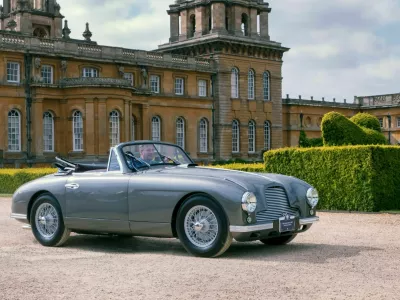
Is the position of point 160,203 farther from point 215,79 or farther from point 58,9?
point 58,9

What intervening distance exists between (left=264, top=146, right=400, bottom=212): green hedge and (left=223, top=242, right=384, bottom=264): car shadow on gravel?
7002mm

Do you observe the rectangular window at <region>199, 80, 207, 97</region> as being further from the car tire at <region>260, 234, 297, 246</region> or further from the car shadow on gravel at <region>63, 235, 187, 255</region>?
the car tire at <region>260, 234, 297, 246</region>

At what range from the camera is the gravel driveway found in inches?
267

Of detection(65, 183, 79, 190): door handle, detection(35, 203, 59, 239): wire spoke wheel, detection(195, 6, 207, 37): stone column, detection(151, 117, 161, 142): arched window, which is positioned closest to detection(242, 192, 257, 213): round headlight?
detection(65, 183, 79, 190): door handle

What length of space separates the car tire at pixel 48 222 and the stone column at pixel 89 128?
3144 centimetres

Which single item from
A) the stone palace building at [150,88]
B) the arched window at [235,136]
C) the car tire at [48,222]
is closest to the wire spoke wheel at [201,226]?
the car tire at [48,222]

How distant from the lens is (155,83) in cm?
4997

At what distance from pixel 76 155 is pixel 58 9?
19.4 meters

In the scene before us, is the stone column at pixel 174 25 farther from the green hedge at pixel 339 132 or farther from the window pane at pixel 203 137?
the green hedge at pixel 339 132

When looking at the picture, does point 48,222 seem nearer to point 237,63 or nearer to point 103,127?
point 103,127

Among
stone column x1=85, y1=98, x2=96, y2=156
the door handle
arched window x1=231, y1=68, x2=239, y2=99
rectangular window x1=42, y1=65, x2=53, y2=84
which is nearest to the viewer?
the door handle

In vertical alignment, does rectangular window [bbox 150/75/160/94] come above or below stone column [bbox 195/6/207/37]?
below

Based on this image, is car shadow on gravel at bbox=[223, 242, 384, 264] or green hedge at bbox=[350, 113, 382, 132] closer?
car shadow on gravel at bbox=[223, 242, 384, 264]

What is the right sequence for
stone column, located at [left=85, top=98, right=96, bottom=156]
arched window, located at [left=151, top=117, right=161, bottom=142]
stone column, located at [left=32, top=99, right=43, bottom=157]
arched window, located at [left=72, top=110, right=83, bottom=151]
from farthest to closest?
arched window, located at [left=151, top=117, right=161, bottom=142] < arched window, located at [left=72, top=110, right=83, bottom=151] < stone column, located at [left=32, top=99, right=43, bottom=157] < stone column, located at [left=85, top=98, right=96, bottom=156]
